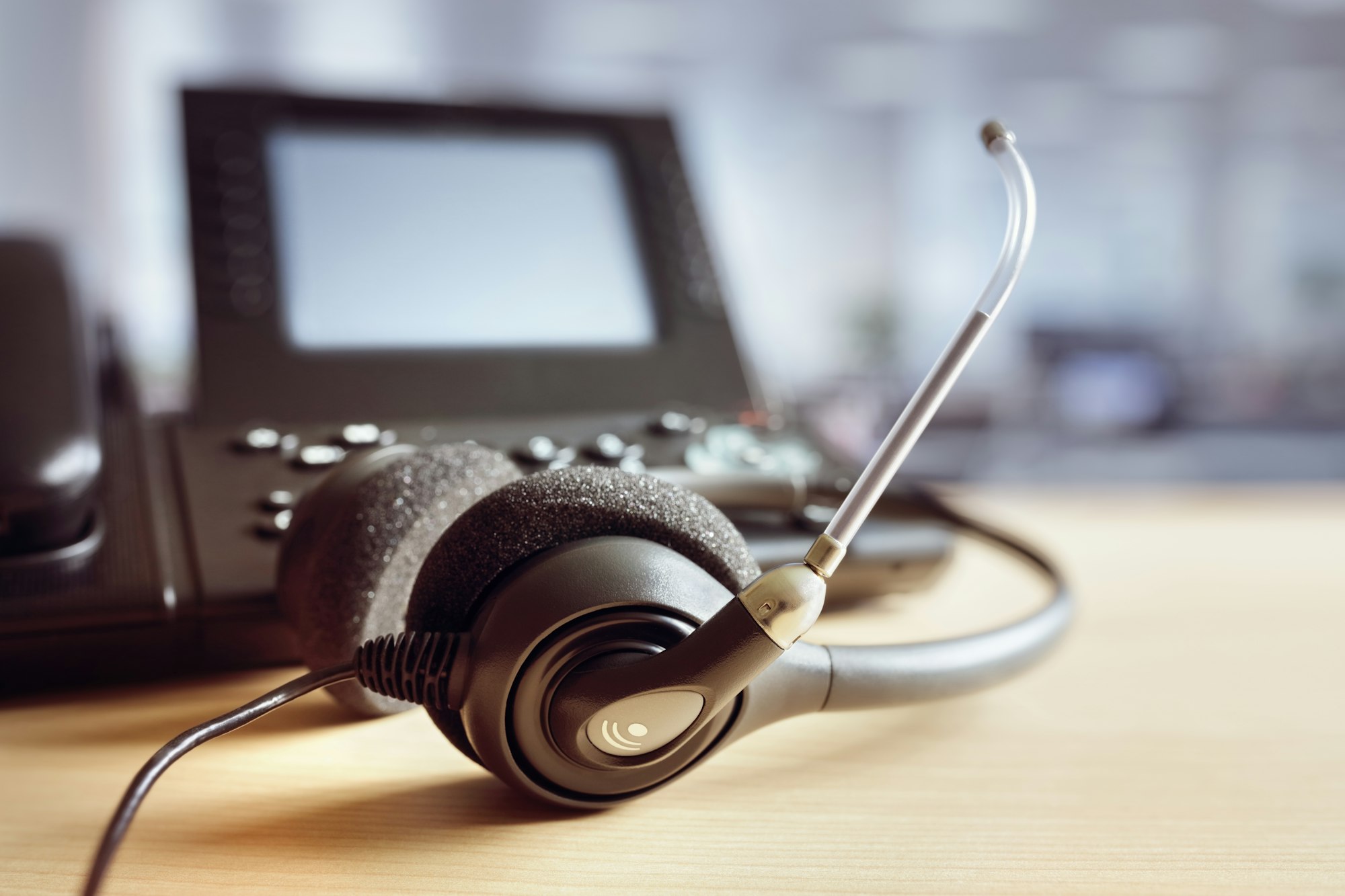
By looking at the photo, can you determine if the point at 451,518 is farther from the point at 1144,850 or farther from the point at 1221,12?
the point at 1221,12

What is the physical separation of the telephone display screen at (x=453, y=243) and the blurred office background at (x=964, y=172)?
2483mm

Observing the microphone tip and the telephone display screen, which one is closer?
the microphone tip

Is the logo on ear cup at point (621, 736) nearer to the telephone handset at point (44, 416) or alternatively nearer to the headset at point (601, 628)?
the headset at point (601, 628)

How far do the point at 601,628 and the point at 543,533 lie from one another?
0.08 ft

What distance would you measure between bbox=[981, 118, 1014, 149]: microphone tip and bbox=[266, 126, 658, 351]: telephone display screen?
9.5 inches

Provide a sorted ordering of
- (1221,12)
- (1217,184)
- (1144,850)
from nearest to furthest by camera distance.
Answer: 1. (1144,850)
2. (1221,12)
3. (1217,184)

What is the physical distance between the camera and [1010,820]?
227 millimetres

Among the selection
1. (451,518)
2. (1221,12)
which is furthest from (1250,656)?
(1221,12)

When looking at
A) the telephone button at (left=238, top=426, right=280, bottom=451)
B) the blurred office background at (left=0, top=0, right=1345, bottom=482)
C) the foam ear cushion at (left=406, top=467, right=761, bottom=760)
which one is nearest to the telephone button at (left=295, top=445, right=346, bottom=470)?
the telephone button at (left=238, top=426, right=280, bottom=451)

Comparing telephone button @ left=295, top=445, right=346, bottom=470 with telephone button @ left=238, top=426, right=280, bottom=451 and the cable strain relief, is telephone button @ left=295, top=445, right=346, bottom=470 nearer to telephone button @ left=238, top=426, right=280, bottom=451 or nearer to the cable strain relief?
telephone button @ left=238, top=426, right=280, bottom=451

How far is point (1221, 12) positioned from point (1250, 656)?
4.43 meters

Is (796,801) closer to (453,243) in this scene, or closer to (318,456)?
(318,456)

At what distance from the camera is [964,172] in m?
4.76

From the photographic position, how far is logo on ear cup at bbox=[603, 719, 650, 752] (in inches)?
7.6
